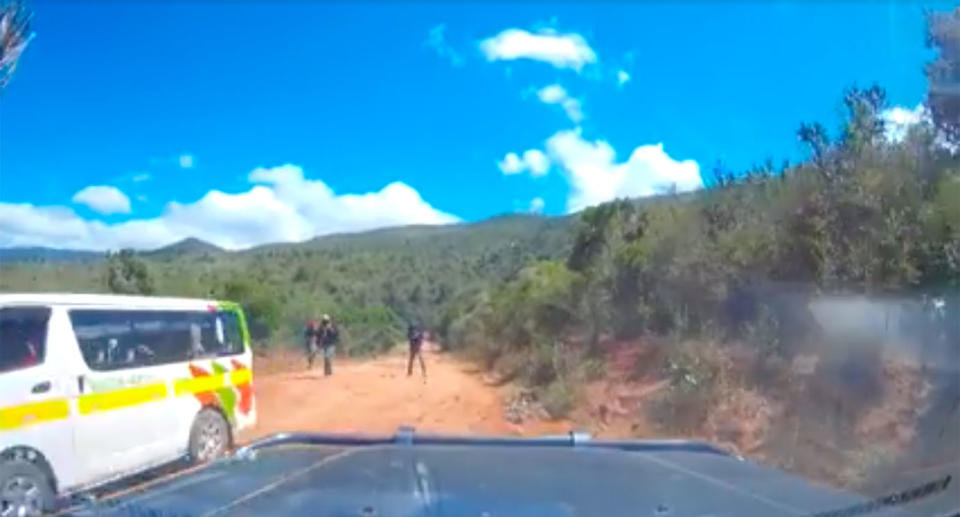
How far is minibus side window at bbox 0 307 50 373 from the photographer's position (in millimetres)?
8688

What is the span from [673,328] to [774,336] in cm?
388

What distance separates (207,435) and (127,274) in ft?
29.6

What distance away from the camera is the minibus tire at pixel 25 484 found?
8375 millimetres

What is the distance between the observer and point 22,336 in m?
8.97

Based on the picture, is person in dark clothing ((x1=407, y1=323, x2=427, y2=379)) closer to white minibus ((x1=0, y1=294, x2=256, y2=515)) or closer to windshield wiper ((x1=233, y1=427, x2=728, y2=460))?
white minibus ((x1=0, y1=294, x2=256, y2=515))

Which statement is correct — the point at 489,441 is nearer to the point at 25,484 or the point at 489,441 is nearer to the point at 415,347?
the point at 25,484

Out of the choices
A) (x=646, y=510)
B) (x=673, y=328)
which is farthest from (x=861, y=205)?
(x=646, y=510)

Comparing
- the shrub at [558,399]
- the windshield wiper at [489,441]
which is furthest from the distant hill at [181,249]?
the windshield wiper at [489,441]

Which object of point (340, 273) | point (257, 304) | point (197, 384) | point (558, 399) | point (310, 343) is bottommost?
point (558, 399)

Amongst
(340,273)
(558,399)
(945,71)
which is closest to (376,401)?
(558,399)

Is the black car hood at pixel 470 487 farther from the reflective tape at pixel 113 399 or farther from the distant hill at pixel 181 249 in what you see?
the distant hill at pixel 181 249

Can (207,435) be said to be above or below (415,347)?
below

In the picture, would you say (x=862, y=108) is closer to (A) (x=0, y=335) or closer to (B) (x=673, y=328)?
(B) (x=673, y=328)

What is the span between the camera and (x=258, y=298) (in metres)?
23.5
